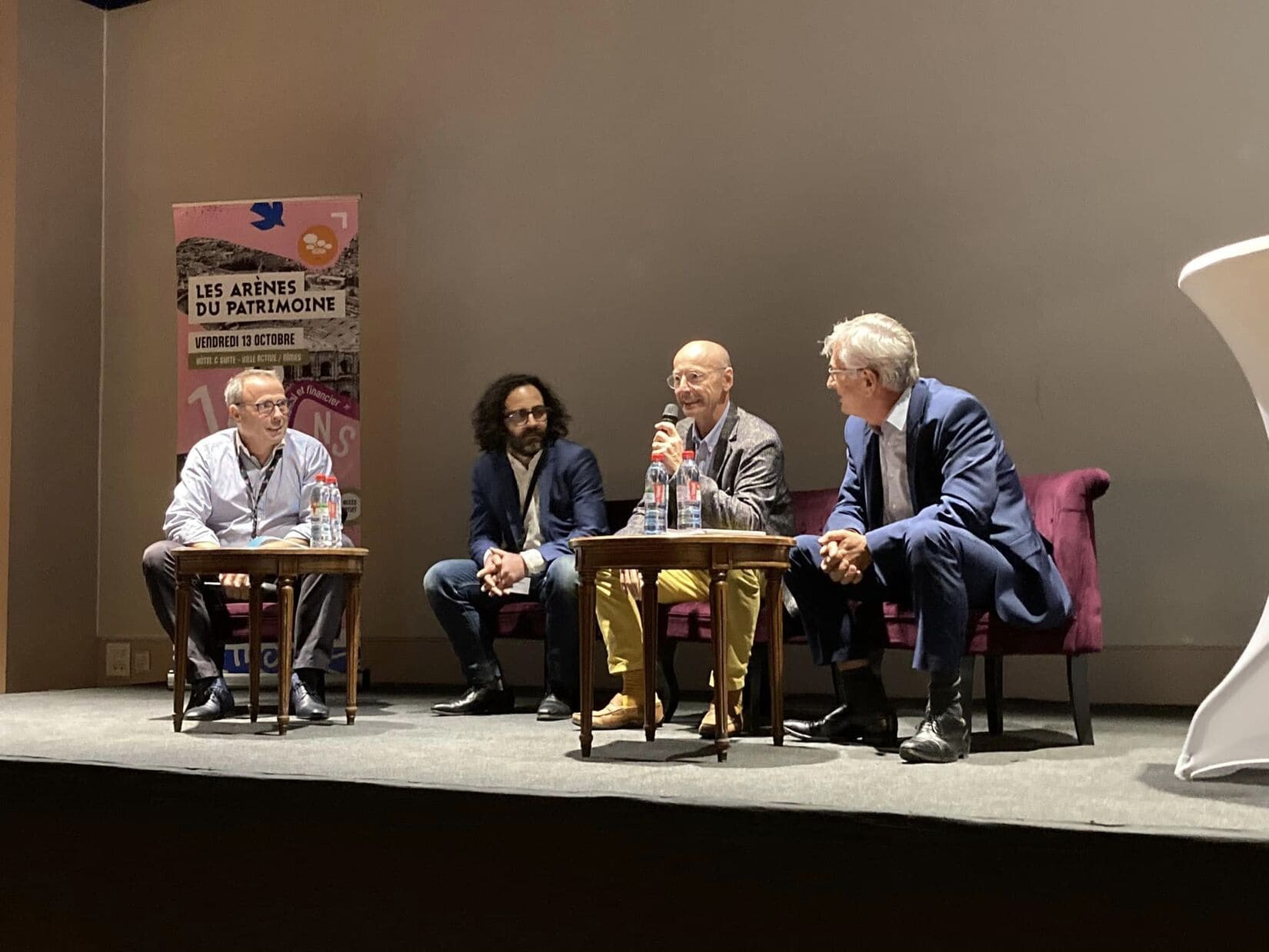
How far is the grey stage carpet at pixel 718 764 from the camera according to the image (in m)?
2.34

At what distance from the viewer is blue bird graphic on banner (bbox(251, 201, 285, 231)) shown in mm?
5512

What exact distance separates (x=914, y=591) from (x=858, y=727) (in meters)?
0.52

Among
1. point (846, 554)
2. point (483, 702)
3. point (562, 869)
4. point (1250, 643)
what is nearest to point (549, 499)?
point (483, 702)

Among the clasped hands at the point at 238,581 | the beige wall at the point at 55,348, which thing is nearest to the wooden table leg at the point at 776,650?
the clasped hands at the point at 238,581

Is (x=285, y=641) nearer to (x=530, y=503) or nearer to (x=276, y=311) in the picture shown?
(x=530, y=503)

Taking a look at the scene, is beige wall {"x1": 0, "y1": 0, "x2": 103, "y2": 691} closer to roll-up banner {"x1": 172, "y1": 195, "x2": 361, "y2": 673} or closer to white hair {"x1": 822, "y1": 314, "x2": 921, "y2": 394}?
roll-up banner {"x1": 172, "y1": 195, "x2": 361, "y2": 673}

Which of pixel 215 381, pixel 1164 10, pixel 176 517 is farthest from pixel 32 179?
pixel 1164 10

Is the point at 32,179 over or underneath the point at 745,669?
over

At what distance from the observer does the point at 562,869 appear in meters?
2.46

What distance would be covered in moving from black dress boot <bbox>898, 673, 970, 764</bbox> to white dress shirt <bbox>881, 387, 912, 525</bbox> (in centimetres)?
51

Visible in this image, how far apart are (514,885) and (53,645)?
4323 mm

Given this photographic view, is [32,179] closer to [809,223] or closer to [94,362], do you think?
[94,362]

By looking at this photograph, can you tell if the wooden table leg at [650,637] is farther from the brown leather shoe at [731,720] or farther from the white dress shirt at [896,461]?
the white dress shirt at [896,461]

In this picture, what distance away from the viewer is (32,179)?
6.09 meters
